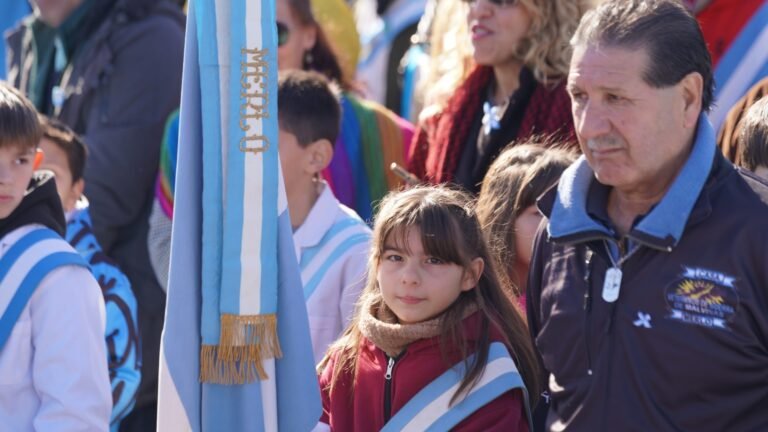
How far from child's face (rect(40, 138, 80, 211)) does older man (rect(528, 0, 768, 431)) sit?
235 cm

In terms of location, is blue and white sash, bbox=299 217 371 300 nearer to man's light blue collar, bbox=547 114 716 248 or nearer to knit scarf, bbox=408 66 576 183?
knit scarf, bbox=408 66 576 183

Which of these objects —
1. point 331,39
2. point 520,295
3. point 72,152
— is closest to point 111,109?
point 72,152

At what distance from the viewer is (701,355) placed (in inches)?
111

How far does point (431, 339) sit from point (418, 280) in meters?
0.16

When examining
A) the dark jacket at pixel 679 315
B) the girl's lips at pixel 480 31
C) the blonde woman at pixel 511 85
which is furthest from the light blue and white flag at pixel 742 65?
the dark jacket at pixel 679 315

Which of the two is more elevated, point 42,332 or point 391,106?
point 391,106

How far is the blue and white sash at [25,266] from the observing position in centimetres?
362

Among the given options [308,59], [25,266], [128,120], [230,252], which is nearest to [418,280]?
[230,252]

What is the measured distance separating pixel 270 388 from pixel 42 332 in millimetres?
776

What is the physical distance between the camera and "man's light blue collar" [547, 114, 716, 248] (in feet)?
9.41

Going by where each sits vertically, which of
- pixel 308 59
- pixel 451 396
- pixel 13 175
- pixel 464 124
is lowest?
pixel 451 396

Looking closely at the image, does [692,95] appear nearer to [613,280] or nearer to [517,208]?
[613,280]

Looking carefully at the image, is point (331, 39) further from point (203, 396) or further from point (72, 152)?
point (203, 396)

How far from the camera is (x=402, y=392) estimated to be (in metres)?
3.37
